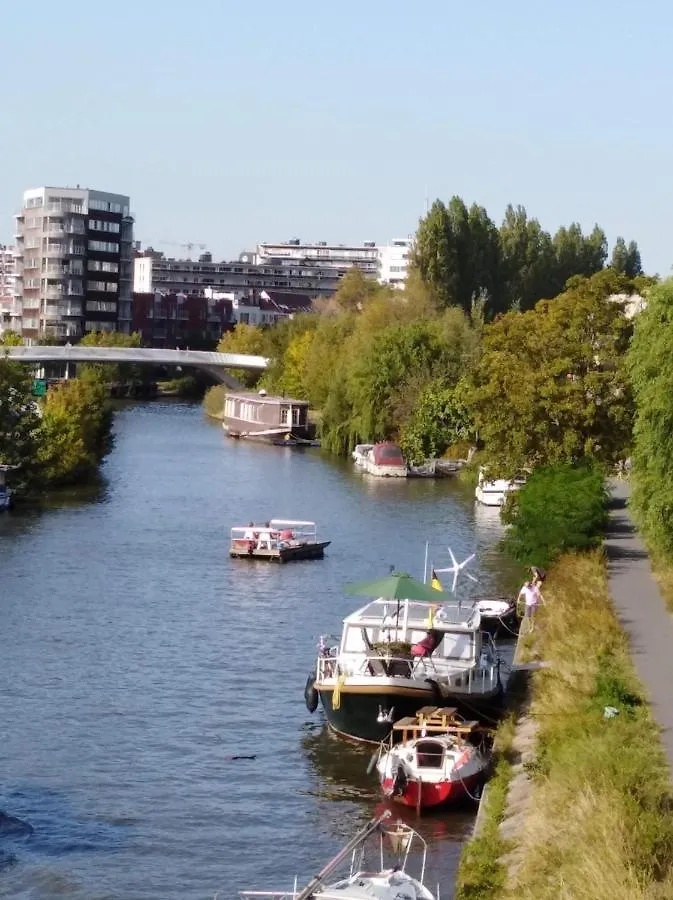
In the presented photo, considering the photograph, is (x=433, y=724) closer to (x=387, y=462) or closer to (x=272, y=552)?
(x=272, y=552)

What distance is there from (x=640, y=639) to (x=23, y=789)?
10.8m

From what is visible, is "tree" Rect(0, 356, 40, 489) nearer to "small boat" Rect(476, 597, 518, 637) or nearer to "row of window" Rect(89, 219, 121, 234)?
"small boat" Rect(476, 597, 518, 637)

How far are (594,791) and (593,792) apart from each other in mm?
129

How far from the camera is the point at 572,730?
20.5m

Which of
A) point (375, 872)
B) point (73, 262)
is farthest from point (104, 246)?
point (375, 872)

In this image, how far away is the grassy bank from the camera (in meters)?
14.8

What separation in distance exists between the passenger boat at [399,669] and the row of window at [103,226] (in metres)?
129

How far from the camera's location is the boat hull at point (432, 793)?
21.0m

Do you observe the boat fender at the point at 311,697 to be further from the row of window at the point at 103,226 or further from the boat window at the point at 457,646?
the row of window at the point at 103,226

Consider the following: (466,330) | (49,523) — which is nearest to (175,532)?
(49,523)

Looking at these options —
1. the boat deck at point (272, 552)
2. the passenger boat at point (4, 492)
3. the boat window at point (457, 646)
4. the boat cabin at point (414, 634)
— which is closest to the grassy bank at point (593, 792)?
the boat window at point (457, 646)

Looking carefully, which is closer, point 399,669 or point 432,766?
point 432,766

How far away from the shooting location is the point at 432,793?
21016mm

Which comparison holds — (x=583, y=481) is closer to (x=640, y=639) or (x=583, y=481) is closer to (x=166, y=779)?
(x=640, y=639)
